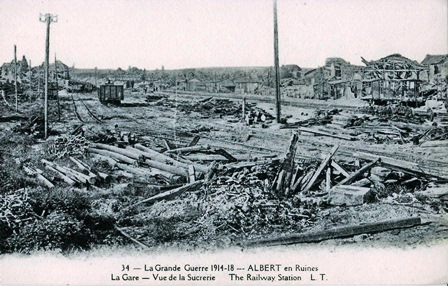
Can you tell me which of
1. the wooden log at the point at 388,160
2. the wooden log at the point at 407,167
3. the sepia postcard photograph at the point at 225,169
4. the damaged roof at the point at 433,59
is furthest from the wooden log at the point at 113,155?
the damaged roof at the point at 433,59

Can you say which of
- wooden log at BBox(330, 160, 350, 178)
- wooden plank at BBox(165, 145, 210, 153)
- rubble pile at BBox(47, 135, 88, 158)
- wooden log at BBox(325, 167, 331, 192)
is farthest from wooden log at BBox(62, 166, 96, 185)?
wooden log at BBox(330, 160, 350, 178)

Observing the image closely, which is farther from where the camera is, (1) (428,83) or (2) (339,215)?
(1) (428,83)

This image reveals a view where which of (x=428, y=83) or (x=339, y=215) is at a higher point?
(x=428, y=83)

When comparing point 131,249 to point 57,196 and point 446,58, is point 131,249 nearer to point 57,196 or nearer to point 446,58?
point 57,196

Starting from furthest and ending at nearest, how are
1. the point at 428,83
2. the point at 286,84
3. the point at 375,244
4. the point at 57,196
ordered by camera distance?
the point at 286,84, the point at 428,83, the point at 57,196, the point at 375,244

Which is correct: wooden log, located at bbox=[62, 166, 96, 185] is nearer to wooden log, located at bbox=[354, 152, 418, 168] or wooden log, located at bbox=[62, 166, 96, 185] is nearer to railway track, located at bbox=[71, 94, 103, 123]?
railway track, located at bbox=[71, 94, 103, 123]

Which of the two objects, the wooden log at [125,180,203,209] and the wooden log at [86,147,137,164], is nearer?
the wooden log at [125,180,203,209]

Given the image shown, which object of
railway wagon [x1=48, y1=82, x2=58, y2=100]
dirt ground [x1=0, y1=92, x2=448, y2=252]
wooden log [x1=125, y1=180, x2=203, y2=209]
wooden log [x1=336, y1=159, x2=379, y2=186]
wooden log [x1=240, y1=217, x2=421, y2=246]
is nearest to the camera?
wooden log [x1=240, y1=217, x2=421, y2=246]

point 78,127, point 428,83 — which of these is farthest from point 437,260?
point 78,127
